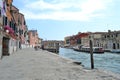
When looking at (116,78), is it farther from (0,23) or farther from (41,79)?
(0,23)

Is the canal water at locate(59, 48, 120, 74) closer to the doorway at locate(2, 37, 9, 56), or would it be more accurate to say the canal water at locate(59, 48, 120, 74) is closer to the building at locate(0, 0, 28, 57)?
the building at locate(0, 0, 28, 57)

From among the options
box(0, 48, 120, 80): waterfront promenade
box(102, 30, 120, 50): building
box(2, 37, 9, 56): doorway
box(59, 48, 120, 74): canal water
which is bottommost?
box(59, 48, 120, 74): canal water

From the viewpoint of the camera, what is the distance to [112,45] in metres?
118

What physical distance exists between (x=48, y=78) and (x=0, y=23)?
50.3 feet

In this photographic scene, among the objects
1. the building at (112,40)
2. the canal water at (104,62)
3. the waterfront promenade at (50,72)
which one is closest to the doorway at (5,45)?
the canal water at (104,62)

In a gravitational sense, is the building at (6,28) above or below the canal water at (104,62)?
above

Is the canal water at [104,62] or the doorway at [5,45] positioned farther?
the canal water at [104,62]

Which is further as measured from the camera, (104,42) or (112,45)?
(104,42)

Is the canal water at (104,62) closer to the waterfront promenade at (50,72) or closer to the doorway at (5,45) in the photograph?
the waterfront promenade at (50,72)

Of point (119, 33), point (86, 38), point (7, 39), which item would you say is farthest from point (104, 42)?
point (7, 39)

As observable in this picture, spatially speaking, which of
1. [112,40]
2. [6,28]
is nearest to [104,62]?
[6,28]

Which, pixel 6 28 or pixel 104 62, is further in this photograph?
pixel 104 62

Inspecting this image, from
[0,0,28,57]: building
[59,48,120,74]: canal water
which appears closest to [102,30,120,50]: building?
[59,48,120,74]: canal water

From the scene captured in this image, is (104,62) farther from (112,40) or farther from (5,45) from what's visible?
(112,40)
